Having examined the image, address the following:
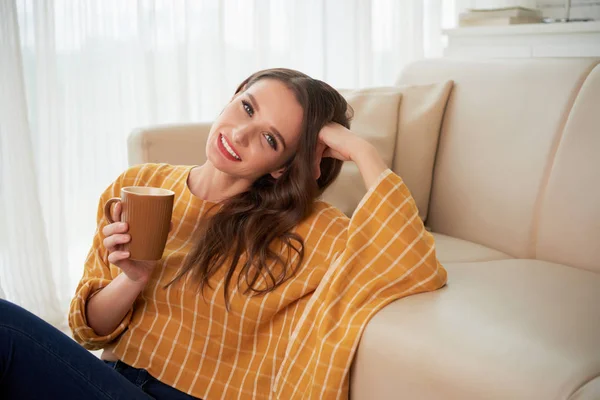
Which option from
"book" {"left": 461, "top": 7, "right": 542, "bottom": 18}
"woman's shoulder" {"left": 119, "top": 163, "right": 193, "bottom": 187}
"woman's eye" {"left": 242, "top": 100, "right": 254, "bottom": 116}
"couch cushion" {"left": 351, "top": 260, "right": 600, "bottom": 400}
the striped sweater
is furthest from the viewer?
"book" {"left": 461, "top": 7, "right": 542, "bottom": 18}

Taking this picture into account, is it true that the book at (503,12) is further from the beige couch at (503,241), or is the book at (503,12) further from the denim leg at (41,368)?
the denim leg at (41,368)

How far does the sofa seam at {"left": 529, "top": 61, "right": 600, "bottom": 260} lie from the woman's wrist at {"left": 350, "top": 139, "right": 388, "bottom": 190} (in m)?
0.68

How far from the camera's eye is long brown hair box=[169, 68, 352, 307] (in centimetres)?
137

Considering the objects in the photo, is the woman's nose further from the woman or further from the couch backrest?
the couch backrest

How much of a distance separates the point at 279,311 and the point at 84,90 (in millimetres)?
1496

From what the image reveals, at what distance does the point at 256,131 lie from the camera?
1.41m

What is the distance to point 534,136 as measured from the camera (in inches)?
76.5

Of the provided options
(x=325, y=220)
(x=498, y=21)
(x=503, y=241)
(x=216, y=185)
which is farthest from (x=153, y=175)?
(x=498, y=21)

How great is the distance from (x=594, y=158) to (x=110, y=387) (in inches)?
50.2

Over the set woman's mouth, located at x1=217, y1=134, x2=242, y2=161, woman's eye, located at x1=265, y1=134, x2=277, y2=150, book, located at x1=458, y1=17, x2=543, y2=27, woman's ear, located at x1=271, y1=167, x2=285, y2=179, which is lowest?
woman's ear, located at x1=271, y1=167, x2=285, y2=179

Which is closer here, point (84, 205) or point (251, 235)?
point (251, 235)

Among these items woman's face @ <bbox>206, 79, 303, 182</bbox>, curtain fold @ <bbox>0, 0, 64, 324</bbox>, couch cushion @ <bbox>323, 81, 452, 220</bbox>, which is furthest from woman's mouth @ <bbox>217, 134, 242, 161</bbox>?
curtain fold @ <bbox>0, 0, 64, 324</bbox>

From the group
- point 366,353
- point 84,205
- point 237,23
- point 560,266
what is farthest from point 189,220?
point 237,23

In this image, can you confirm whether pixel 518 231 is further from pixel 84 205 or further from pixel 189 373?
Answer: pixel 84 205
